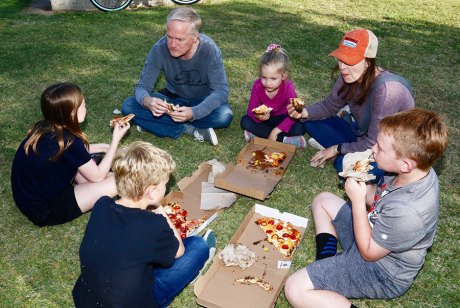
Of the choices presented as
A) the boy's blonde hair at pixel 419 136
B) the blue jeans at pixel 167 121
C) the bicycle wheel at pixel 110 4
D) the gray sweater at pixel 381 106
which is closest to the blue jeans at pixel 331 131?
the gray sweater at pixel 381 106

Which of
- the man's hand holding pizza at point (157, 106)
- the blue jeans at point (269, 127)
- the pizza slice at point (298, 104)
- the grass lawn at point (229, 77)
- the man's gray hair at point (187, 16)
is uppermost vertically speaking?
the man's gray hair at point (187, 16)

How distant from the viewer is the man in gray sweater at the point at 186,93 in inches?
195

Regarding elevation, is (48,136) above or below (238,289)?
above

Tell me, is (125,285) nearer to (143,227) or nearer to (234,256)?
(143,227)

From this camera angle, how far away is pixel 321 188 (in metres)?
4.61

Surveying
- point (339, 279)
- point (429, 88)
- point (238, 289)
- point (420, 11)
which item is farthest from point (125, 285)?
point (420, 11)

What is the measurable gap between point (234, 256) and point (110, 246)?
1210 mm

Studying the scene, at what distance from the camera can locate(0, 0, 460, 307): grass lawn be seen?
11.8ft

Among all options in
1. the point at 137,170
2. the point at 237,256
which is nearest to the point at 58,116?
the point at 137,170

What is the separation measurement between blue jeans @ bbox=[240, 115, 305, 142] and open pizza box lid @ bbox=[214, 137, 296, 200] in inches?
8.8

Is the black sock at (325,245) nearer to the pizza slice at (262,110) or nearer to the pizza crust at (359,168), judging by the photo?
the pizza crust at (359,168)

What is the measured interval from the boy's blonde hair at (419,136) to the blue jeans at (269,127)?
228 cm

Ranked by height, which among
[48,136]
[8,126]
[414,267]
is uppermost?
[48,136]

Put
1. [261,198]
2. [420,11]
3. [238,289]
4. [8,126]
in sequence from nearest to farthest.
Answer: [238,289] → [261,198] → [8,126] → [420,11]
